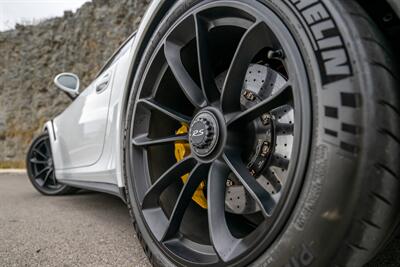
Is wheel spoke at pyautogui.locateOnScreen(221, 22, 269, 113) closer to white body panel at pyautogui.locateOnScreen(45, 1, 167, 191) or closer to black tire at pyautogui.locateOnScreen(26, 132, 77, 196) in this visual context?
white body panel at pyautogui.locateOnScreen(45, 1, 167, 191)

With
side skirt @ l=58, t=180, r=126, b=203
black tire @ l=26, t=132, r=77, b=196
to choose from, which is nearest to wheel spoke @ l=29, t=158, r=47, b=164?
black tire @ l=26, t=132, r=77, b=196

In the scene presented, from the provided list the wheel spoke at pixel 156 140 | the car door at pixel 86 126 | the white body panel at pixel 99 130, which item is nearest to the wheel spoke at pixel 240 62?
the wheel spoke at pixel 156 140

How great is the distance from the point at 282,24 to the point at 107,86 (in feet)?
4.60

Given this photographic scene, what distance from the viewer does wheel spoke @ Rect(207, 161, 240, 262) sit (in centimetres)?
94

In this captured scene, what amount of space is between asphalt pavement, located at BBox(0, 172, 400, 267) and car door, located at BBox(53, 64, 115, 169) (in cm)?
35

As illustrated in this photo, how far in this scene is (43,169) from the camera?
3.56 m

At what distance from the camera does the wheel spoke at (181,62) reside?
1193 mm

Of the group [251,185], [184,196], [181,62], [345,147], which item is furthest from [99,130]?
[345,147]

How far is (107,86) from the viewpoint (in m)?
2.04

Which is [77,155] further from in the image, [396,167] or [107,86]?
[396,167]

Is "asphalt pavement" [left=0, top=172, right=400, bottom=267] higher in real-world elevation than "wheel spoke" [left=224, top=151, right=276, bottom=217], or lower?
lower

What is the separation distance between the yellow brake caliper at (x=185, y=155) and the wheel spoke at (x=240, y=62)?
27 centimetres

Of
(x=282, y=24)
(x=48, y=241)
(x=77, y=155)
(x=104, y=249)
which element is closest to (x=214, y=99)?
(x=282, y=24)

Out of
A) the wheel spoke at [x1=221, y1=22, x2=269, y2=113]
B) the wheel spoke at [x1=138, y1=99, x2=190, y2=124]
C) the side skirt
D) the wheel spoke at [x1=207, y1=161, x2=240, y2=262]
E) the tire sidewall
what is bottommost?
the tire sidewall
